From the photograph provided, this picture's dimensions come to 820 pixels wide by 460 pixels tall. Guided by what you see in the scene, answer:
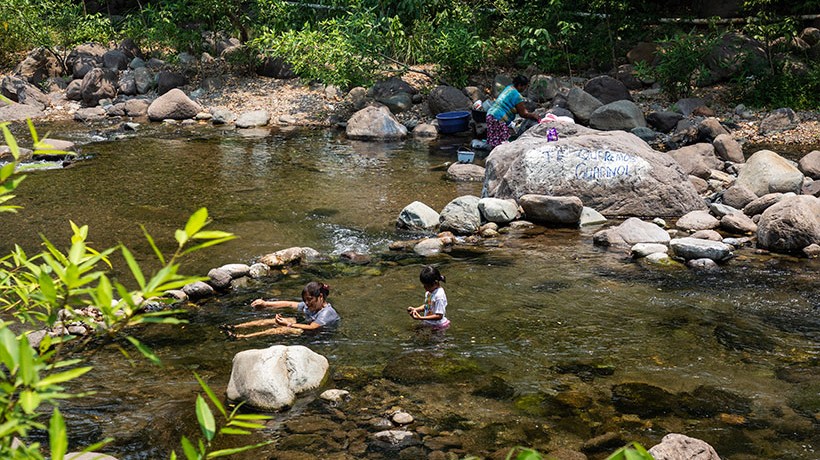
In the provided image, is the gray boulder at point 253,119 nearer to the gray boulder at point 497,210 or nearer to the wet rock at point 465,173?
the wet rock at point 465,173

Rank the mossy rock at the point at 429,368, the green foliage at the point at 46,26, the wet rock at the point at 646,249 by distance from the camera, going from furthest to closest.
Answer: the green foliage at the point at 46,26, the wet rock at the point at 646,249, the mossy rock at the point at 429,368

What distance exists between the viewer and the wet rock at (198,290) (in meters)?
7.80

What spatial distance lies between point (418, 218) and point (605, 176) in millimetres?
2542

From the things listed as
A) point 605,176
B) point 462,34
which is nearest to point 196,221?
point 605,176

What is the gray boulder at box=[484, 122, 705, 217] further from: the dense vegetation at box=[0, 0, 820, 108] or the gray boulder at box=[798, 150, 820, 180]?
the dense vegetation at box=[0, 0, 820, 108]

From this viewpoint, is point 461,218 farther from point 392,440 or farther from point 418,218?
point 392,440

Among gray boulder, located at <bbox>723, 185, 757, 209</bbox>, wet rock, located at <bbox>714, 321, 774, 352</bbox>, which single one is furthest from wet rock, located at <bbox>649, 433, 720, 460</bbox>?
gray boulder, located at <bbox>723, 185, 757, 209</bbox>

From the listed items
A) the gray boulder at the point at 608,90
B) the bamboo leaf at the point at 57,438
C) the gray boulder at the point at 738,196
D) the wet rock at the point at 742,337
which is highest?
the bamboo leaf at the point at 57,438

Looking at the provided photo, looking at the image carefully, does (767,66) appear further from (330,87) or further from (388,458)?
(388,458)

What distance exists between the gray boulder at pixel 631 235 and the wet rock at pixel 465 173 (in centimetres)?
343

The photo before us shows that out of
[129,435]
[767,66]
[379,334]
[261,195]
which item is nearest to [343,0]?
[261,195]

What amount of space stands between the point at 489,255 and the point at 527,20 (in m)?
9.82

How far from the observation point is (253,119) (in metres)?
17.4

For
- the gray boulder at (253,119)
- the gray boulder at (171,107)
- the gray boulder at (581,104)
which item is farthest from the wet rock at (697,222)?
the gray boulder at (171,107)
